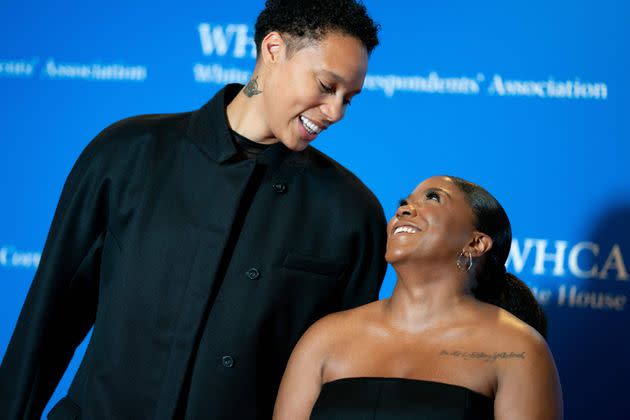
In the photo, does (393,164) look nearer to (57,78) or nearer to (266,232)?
(266,232)

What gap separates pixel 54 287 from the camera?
2135mm

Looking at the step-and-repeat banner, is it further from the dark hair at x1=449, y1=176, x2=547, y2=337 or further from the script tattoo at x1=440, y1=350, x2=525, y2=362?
the script tattoo at x1=440, y1=350, x2=525, y2=362

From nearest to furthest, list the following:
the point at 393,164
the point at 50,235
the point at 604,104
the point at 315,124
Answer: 1. the point at 315,124
2. the point at 50,235
3. the point at 604,104
4. the point at 393,164

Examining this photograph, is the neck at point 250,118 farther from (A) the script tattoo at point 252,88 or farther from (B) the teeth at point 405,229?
(B) the teeth at point 405,229

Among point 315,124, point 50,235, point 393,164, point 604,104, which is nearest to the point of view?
point 315,124

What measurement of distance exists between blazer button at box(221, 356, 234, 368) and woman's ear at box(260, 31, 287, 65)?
2.13ft

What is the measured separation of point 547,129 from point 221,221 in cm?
118

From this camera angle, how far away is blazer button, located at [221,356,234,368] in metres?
2.04

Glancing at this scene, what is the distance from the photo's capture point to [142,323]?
2072 mm

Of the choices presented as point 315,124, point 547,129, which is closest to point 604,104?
point 547,129

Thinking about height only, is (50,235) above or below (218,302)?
above

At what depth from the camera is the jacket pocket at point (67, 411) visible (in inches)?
82.9

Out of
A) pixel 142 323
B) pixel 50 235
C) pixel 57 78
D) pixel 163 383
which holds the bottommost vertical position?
pixel 163 383

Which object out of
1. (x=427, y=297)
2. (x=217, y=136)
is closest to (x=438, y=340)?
(x=427, y=297)
